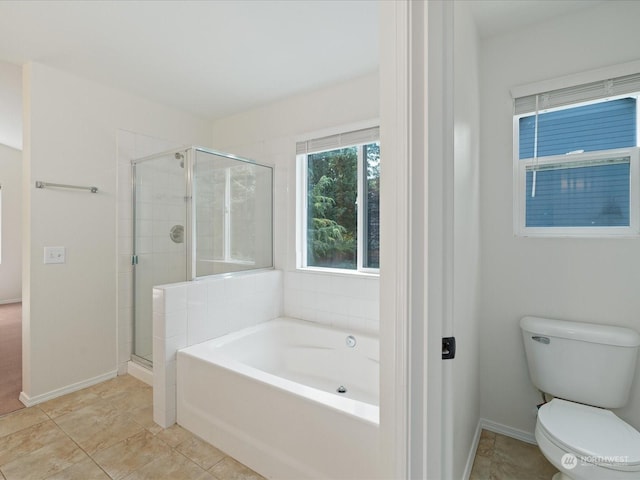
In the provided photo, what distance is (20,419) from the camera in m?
2.09

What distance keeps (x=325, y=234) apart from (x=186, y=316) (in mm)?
1266

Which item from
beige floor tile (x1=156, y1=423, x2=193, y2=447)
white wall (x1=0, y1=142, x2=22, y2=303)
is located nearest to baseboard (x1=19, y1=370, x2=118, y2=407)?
beige floor tile (x1=156, y1=423, x2=193, y2=447)

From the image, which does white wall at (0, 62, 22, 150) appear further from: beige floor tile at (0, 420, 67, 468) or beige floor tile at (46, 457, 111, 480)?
beige floor tile at (46, 457, 111, 480)

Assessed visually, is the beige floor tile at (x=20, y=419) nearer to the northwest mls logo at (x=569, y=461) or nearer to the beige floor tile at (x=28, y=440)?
the beige floor tile at (x=28, y=440)

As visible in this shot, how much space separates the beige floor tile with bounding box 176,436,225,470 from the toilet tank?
180 centimetres

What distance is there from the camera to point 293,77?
8.11 ft

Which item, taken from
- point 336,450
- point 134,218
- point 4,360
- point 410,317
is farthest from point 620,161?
point 4,360

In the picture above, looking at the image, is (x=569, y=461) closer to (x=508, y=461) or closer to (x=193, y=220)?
(x=508, y=461)

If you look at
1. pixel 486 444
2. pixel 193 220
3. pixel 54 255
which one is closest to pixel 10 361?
pixel 54 255

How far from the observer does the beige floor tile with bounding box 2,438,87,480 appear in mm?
1640

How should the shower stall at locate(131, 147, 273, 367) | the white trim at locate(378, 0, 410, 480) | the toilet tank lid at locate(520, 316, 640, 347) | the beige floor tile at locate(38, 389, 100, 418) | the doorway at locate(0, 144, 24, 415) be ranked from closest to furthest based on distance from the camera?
the white trim at locate(378, 0, 410, 480) → the toilet tank lid at locate(520, 316, 640, 347) → the beige floor tile at locate(38, 389, 100, 418) → the shower stall at locate(131, 147, 273, 367) → the doorway at locate(0, 144, 24, 415)

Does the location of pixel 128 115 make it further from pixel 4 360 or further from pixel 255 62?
pixel 4 360

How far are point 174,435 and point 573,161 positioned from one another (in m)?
2.81

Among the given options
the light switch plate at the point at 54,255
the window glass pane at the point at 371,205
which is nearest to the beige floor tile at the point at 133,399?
the light switch plate at the point at 54,255
